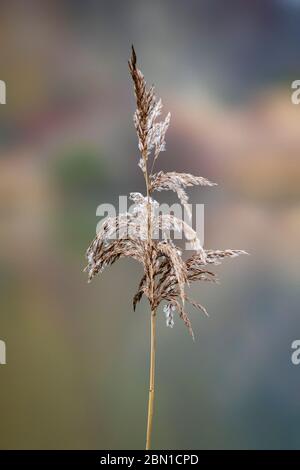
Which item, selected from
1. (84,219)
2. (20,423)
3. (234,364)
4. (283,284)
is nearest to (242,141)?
(283,284)

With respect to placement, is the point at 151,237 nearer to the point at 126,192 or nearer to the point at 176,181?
the point at 176,181

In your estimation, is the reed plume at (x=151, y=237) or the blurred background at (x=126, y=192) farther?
the blurred background at (x=126, y=192)

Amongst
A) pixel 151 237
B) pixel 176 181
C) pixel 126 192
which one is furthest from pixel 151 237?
pixel 126 192

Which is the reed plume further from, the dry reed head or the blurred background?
the blurred background

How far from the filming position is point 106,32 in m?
1.88

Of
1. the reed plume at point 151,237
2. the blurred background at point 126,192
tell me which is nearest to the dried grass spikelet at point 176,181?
the reed plume at point 151,237

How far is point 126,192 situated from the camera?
73.9 inches

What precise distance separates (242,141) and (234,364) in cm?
98

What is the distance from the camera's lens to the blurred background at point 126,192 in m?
1.86

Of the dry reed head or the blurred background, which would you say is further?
the blurred background

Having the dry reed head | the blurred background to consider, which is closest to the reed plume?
the dry reed head

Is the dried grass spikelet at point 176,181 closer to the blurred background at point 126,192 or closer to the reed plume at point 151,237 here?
the reed plume at point 151,237

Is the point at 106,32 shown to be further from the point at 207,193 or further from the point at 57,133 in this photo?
the point at 207,193

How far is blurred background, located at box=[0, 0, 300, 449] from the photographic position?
6.09ft
